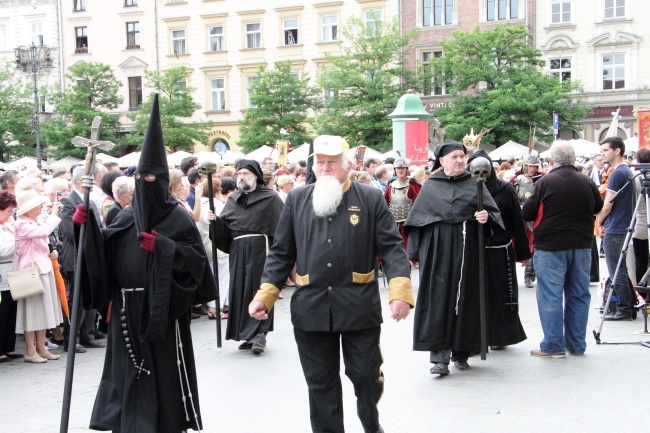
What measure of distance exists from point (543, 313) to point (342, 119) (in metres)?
37.1

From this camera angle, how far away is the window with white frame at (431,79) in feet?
154

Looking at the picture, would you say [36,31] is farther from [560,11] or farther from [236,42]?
[560,11]

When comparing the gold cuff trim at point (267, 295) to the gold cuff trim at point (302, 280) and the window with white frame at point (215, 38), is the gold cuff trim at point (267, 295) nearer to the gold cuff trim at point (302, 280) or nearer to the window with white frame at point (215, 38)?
the gold cuff trim at point (302, 280)

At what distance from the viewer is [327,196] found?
19.3 feet

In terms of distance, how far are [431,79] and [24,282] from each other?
1579 inches

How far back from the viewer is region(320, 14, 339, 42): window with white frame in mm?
50812

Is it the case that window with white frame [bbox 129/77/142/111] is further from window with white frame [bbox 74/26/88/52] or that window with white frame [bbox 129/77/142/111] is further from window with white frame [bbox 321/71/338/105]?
window with white frame [bbox 321/71/338/105]

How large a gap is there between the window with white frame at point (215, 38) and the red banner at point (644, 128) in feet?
127

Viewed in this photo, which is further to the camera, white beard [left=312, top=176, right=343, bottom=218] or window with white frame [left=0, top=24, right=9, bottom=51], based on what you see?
window with white frame [left=0, top=24, right=9, bottom=51]

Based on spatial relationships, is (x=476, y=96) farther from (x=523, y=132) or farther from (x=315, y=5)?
(x=315, y=5)

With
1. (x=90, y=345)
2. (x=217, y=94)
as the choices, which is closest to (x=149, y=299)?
(x=90, y=345)

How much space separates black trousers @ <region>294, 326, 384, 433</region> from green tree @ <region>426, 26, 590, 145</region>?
1446 inches

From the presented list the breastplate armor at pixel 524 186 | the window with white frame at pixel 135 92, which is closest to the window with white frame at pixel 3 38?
the window with white frame at pixel 135 92

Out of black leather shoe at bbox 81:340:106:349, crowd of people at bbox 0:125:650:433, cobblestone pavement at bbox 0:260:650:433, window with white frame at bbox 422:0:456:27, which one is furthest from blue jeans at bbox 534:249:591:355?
window with white frame at bbox 422:0:456:27
